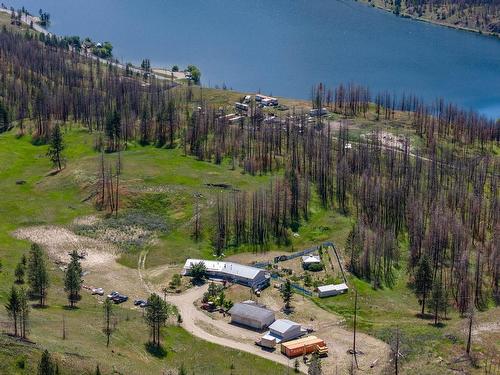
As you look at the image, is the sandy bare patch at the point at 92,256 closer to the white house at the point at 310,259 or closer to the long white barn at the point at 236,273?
the long white barn at the point at 236,273

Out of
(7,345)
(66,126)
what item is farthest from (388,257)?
(66,126)

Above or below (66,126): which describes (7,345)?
below

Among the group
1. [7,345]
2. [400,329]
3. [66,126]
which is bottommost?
[400,329]

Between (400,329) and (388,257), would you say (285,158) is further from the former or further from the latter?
(400,329)

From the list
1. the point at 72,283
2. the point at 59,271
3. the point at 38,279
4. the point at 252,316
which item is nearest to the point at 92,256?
the point at 59,271

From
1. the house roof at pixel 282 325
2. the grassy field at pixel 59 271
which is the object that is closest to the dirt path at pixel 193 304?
the grassy field at pixel 59 271

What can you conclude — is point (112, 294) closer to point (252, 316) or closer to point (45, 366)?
point (252, 316)

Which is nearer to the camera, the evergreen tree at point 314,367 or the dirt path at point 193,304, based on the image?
the evergreen tree at point 314,367
